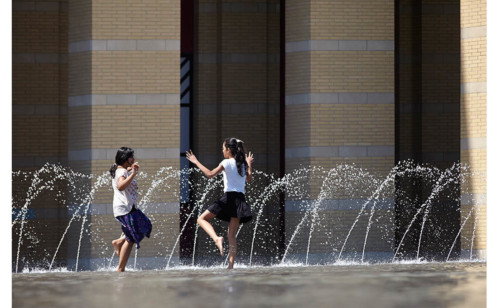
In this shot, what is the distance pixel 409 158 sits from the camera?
23.6m

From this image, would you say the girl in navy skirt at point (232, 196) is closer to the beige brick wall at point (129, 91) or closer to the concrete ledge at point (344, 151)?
the beige brick wall at point (129, 91)

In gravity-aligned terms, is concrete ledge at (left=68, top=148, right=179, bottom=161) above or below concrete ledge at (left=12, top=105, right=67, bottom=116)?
below

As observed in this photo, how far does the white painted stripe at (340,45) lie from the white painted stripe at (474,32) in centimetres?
197

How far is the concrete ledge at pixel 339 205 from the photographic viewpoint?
19.6 metres

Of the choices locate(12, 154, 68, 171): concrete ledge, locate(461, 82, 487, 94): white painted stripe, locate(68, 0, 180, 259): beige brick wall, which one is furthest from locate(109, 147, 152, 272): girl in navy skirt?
locate(12, 154, 68, 171): concrete ledge

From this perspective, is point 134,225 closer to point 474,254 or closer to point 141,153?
point 141,153

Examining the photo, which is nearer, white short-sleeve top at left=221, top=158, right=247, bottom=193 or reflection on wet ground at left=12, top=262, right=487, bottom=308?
reflection on wet ground at left=12, top=262, right=487, bottom=308

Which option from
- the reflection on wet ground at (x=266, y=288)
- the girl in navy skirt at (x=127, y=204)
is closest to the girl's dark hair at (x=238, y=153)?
the girl in navy skirt at (x=127, y=204)

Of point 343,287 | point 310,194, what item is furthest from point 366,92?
point 343,287

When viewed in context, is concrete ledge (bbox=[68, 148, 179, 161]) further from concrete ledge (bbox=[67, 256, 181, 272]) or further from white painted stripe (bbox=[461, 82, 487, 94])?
white painted stripe (bbox=[461, 82, 487, 94])

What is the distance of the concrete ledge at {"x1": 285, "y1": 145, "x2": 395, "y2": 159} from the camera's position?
19688 millimetres

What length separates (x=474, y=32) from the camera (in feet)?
60.0

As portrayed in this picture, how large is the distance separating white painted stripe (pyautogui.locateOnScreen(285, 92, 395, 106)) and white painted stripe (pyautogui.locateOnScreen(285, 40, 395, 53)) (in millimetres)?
900

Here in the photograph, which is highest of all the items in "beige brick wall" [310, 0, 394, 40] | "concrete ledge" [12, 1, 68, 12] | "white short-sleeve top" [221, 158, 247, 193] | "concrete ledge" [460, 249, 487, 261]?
"concrete ledge" [12, 1, 68, 12]
